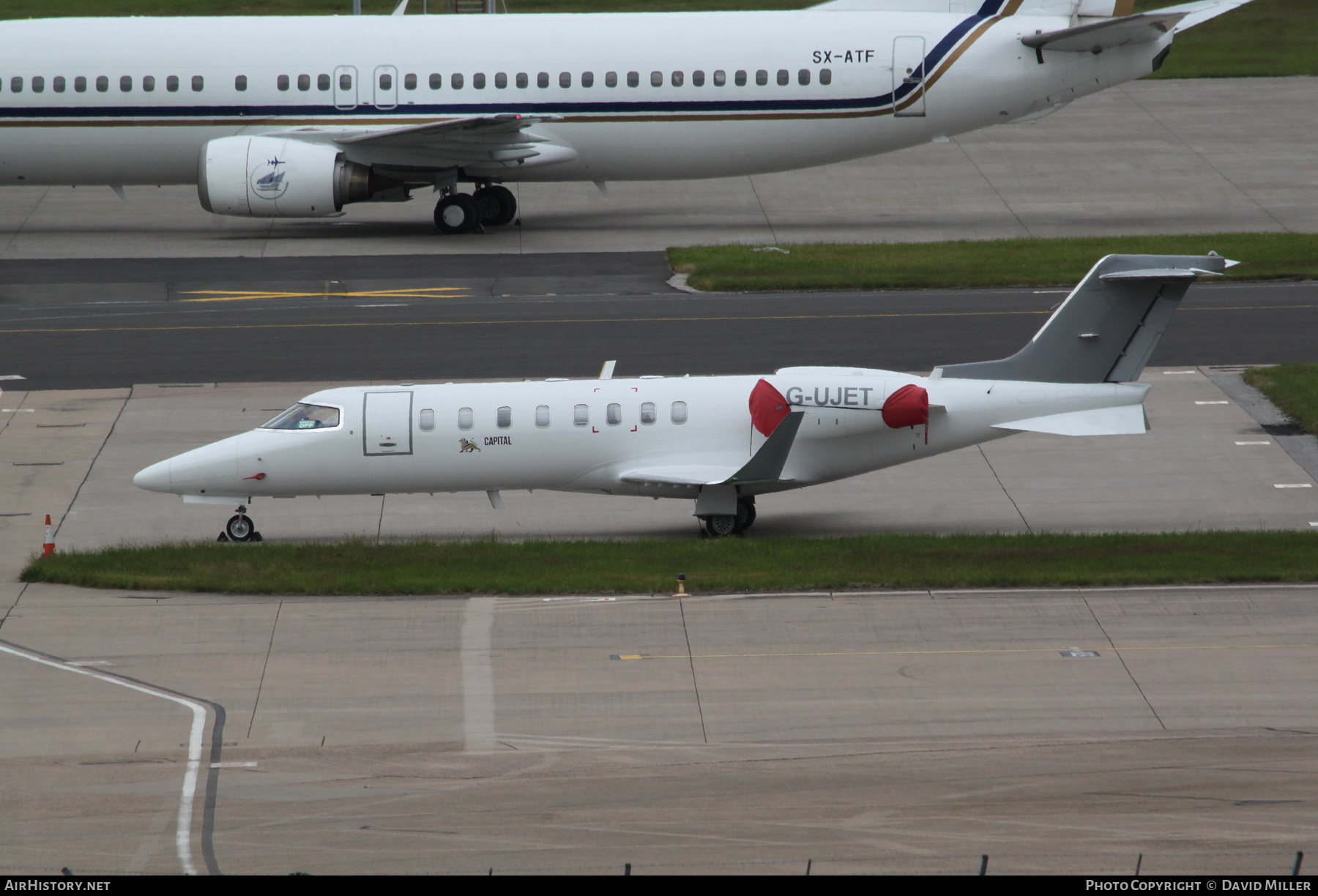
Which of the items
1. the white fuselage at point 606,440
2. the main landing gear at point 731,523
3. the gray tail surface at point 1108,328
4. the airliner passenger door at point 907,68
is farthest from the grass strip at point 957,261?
the main landing gear at point 731,523

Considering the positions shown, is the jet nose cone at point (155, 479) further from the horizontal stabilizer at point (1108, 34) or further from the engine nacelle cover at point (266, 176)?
the horizontal stabilizer at point (1108, 34)

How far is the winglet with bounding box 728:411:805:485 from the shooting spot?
2319 centimetres

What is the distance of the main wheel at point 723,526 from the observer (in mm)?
24172

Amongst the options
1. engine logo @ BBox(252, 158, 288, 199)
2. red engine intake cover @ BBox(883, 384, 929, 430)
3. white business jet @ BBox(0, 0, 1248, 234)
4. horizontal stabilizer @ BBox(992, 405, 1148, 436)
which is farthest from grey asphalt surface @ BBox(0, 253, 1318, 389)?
red engine intake cover @ BBox(883, 384, 929, 430)

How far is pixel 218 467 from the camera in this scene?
24.0 m

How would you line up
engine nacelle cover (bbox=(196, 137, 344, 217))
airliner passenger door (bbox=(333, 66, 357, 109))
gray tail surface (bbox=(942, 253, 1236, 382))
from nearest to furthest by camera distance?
gray tail surface (bbox=(942, 253, 1236, 382)), engine nacelle cover (bbox=(196, 137, 344, 217)), airliner passenger door (bbox=(333, 66, 357, 109))

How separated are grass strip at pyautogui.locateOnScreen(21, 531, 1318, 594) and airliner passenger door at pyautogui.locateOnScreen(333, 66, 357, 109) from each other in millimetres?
21531

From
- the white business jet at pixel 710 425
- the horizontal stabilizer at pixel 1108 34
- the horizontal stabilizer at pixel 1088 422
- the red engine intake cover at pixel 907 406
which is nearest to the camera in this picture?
the red engine intake cover at pixel 907 406

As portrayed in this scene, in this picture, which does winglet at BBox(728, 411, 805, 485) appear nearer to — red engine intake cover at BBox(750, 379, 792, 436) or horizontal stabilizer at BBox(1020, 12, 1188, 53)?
red engine intake cover at BBox(750, 379, 792, 436)

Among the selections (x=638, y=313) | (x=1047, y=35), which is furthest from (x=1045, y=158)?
(x=638, y=313)

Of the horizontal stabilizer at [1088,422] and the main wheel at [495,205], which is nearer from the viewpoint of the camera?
the horizontal stabilizer at [1088,422]

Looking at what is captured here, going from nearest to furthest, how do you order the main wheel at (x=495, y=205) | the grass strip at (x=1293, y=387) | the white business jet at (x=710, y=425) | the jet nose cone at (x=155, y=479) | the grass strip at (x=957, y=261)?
1. the white business jet at (x=710, y=425)
2. the jet nose cone at (x=155, y=479)
3. the grass strip at (x=1293, y=387)
4. the grass strip at (x=957, y=261)
5. the main wheel at (x=495, y=205)

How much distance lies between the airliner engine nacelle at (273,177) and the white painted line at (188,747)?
23390mm

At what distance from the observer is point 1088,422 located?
23.8m
